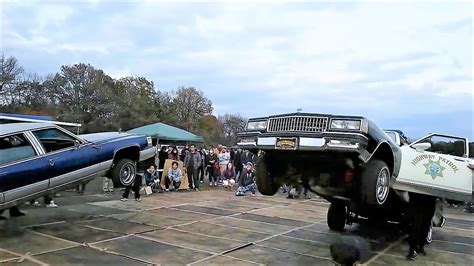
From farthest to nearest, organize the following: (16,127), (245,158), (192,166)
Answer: (245,158), (192,166), (16,127)

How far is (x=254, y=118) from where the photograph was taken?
20.1ft

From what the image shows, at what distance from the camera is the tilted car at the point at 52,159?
260 inches

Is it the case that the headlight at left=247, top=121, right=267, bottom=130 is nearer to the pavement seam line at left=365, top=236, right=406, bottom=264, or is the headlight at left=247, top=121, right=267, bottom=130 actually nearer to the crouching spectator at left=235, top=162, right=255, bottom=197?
the pavement seam line at left=365, top=236, right=406, bottom=264

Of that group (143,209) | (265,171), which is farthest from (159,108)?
(265,171)

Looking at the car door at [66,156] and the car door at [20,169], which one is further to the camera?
the car door at [66,156]

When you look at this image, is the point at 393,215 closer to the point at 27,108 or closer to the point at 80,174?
the point at 80,174

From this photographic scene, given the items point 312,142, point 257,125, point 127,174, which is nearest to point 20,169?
point 127,174

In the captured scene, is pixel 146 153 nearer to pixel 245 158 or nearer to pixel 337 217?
pixel 337 217

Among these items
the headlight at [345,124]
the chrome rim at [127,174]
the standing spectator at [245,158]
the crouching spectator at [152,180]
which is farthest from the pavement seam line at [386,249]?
the standing spectator at [245,158]

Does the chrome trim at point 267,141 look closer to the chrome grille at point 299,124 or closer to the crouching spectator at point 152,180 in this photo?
the chrome grille at point 299,124

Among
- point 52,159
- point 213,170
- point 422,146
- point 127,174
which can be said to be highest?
point 422,146

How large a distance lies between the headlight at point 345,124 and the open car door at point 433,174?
4.87 ft

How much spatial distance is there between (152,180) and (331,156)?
9452mm

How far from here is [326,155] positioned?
18.0ft
